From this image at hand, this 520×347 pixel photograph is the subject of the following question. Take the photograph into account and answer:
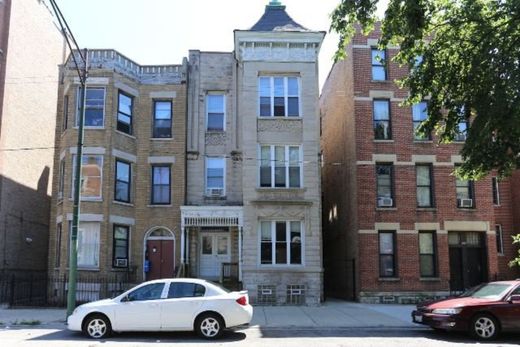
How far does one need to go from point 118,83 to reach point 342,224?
40.2 ft

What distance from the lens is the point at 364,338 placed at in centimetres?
1388

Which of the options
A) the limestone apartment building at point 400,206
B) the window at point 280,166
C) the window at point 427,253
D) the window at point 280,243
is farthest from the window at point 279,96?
the window at point 427,253

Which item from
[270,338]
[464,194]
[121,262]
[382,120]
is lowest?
[270,338]

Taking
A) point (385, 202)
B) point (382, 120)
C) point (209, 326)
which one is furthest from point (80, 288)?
point (382, 120)

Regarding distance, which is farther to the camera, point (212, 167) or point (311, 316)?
point (212, 167)

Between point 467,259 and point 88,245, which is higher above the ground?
point 88,245

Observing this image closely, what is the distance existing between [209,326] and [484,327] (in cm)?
676

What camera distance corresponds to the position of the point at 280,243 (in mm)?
23266

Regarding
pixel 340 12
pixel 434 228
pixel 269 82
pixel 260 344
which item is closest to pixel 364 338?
A: pixel 260 344

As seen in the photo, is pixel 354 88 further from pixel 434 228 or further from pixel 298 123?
pixel 434 228

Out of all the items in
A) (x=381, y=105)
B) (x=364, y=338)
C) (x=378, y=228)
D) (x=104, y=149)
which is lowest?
(x=364, y=338)

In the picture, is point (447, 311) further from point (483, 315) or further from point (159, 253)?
point (159, 253)

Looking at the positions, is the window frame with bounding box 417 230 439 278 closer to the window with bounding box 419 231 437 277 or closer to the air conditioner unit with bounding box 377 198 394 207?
the window with bounding box 419 231 437 277

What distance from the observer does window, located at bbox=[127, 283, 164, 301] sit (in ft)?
45.1
